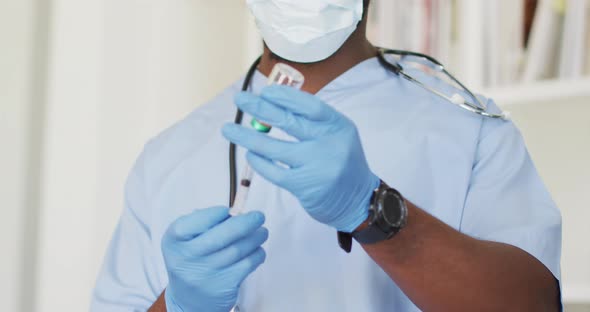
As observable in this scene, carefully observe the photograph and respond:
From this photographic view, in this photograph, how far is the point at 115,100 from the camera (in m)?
1.54

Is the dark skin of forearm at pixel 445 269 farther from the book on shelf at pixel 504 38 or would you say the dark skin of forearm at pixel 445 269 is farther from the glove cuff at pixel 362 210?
the book on shelf at pixel 504 38

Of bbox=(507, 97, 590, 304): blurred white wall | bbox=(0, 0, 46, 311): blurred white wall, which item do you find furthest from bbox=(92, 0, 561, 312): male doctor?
bbox=(507, 97, 590, 304): blurred white wall

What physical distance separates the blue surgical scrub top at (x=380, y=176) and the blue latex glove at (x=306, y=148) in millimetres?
247

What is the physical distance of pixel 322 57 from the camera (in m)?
0.92

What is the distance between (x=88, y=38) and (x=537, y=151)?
1051 millimetres

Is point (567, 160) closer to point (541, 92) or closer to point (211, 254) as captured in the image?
point (541, 92)

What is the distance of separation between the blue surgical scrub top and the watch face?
0.64 feet

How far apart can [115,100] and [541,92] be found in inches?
35.8

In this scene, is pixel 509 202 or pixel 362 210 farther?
pixel 509 202

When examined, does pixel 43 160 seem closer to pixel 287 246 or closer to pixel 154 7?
pixel 154 7

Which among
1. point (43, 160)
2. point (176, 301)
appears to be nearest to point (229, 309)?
point (176, 301)

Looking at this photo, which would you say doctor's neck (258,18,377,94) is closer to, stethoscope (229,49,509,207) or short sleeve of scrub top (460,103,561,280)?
stethoscope (229,49,509,207)

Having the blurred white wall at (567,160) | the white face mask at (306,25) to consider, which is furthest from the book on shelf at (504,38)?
the white face mask at (306,25)

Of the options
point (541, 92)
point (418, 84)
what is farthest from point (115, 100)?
point (541, 92)
